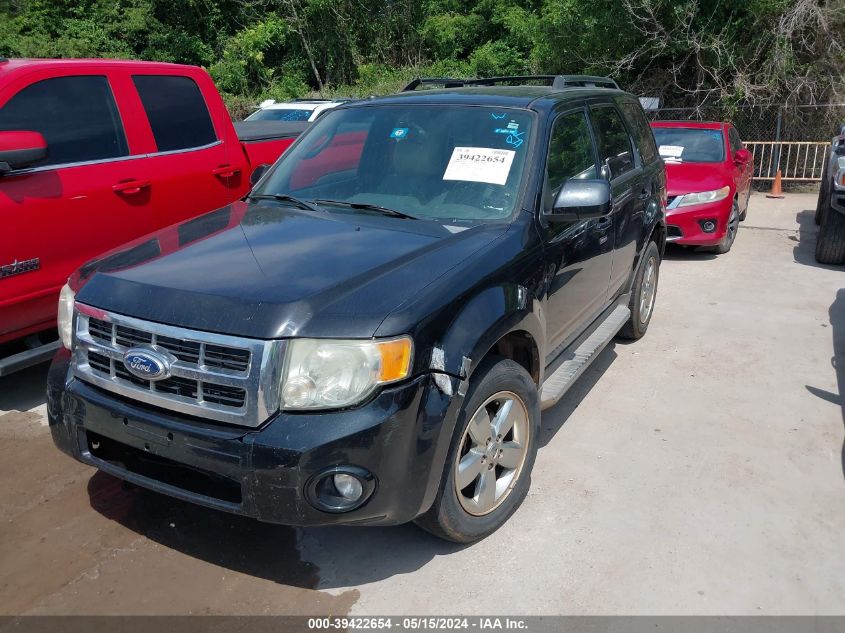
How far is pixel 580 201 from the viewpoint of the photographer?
370cm

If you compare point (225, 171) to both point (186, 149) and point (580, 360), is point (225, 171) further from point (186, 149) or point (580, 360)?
point (580, 360)

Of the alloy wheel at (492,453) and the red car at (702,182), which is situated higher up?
the alloy wheel at (492,453)

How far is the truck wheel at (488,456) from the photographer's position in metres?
3.06

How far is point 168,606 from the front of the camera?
300cm

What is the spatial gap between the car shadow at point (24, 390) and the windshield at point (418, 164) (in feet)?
6.91

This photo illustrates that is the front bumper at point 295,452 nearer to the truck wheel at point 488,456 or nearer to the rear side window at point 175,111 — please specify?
the truck wheel at point 488,456

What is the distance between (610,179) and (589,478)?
1.88 m

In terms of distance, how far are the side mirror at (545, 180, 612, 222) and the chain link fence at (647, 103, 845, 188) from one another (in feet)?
39.7

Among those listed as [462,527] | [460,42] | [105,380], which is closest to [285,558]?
[462,527]

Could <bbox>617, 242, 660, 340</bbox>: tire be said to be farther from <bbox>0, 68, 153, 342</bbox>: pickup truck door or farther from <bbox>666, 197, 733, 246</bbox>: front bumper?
<bbox>0, 68, 153, 342</bbox>: pickup truck door

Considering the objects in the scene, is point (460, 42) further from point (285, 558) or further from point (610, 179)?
point (285, 558)

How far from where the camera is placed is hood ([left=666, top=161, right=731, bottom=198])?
8.70 metres

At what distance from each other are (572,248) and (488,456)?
4.34ft

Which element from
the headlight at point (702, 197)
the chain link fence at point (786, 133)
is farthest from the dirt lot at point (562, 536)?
the chain link fence at point (786, 133)
